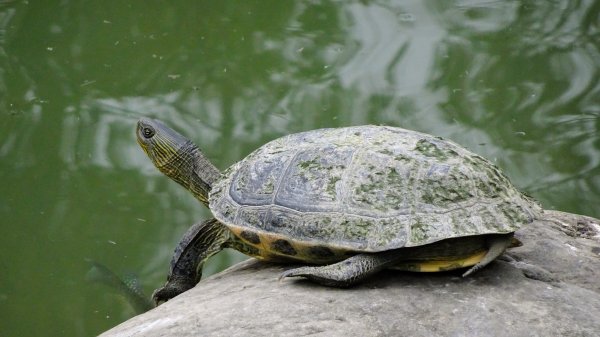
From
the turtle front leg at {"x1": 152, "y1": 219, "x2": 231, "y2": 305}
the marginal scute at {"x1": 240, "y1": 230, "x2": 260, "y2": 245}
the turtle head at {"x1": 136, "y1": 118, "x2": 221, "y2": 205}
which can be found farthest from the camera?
the turtle head at {"x1": 136, "y1": 118, "x2": 221, "y2": 205}

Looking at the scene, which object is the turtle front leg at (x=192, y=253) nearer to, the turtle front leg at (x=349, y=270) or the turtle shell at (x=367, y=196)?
the turtle shell at (x=367, y=196)

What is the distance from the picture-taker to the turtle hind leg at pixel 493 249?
3170 millimetres

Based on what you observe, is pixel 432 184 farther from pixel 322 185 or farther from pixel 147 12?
pixel 147 12

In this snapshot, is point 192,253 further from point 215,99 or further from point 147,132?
point 215,99

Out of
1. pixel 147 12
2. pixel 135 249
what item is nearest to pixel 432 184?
pixel 135 249

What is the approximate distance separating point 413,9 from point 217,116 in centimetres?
265

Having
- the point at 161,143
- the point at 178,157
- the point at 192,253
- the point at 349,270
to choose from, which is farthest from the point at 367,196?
the point at 161,143

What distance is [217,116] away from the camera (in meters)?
7.15

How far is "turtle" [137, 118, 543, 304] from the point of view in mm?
3139

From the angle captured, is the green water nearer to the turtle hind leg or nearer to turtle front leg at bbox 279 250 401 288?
turtle front leg at bbox 279 250 401 288

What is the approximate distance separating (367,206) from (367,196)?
0.05 meters

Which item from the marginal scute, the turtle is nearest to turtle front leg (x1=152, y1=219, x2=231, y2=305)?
the turtle

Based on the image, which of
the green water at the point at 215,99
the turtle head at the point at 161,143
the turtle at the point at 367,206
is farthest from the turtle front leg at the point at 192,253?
the green water at the point at 215,99

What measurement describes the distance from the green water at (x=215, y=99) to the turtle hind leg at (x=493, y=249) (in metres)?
2.98
